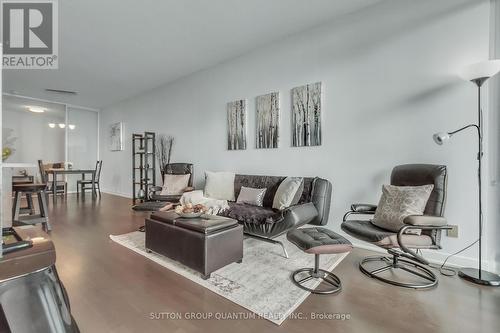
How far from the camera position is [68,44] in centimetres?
358

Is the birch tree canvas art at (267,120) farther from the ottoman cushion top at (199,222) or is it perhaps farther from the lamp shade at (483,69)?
the lamp shade at (483,69)

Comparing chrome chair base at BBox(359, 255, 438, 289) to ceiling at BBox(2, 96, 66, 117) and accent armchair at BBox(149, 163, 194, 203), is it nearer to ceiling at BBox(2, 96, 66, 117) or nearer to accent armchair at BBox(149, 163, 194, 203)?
accent armchair at BBox(149, 163, 194, 203)

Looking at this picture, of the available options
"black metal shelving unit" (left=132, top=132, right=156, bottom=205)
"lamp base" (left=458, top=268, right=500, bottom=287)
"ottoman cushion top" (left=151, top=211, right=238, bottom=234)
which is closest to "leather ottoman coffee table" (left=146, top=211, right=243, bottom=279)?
"ottoman cushion top" (left=151, top=211, right=238, bottom=234)

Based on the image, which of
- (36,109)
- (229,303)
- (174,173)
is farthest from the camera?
(36,109)

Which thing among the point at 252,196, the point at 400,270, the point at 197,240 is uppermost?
the point at 252,196

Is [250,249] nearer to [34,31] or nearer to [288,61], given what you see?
[288,61]

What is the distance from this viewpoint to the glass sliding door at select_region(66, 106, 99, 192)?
705 centimetres

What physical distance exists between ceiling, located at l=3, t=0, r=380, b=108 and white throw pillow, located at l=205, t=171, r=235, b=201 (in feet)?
6.77

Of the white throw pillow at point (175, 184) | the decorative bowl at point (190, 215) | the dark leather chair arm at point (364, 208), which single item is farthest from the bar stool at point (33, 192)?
the dark leather chair arm at point (364, 208)

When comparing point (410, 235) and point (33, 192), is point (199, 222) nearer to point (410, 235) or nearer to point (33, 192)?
point (410, 235)

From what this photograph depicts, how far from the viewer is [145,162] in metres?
5.44

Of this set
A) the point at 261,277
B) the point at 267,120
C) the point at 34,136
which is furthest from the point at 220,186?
the point at 34,136

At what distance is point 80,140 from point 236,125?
19.5ft

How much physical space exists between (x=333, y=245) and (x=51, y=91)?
7.29m
